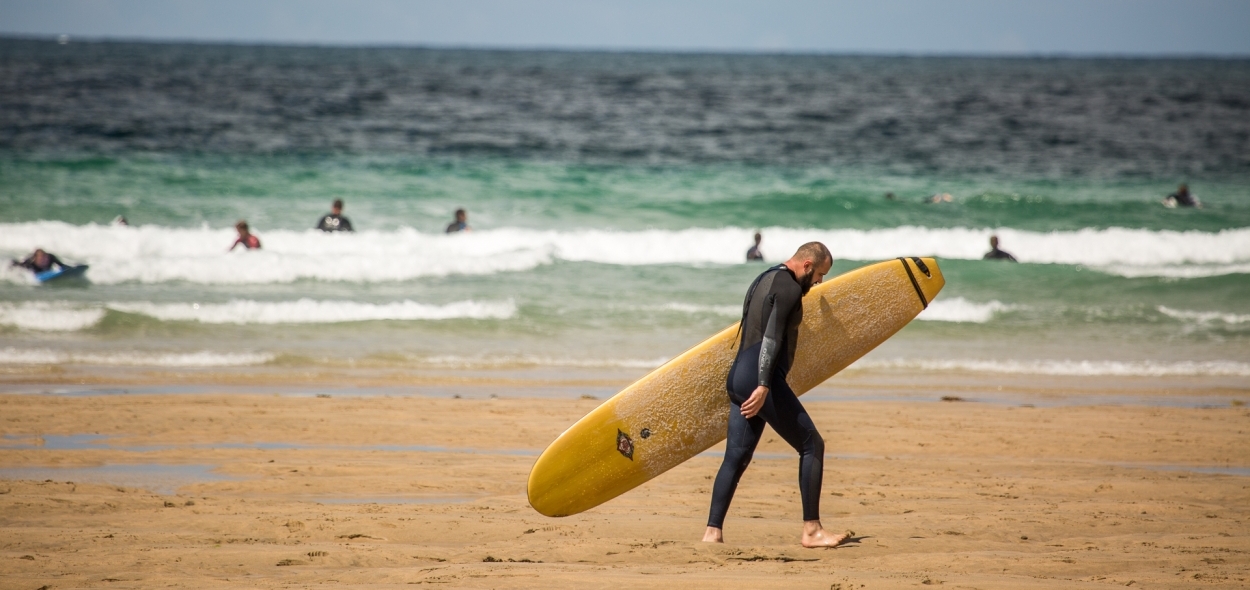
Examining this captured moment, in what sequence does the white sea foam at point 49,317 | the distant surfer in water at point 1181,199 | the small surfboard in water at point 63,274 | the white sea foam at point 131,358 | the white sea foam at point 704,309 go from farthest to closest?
the distant surfer in water at point 1181,199 → the small surfboard in water at point 63,274 → the white sea foam at point 704,309 → the white sea foam at point 49,317 → the white sea foam at point 131,358

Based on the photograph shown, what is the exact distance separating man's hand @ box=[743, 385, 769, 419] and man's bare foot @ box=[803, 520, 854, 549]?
644 mm

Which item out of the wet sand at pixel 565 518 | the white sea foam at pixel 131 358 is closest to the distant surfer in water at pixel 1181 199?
the wet sand at pixel 565 518

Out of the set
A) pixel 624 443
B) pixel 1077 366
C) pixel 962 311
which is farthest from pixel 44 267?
pixel 1077 366

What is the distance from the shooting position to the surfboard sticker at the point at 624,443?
16.8ft

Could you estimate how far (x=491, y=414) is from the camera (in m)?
7.59

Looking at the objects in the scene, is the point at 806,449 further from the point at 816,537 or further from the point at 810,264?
the point at 810,264

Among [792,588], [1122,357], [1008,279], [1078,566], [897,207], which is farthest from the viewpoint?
[897,207]

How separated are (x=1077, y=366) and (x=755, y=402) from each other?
687 centimetres

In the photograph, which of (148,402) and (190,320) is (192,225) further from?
(148,402)

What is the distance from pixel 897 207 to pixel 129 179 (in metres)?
17.3

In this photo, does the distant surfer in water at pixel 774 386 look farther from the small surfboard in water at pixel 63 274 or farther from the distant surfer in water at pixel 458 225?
the distant surfer in water at pixel 458 225

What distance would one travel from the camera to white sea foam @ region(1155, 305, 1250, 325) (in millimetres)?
12070

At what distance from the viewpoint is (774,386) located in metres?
4.56

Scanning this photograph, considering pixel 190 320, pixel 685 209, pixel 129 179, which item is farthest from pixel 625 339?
pixel 129 179
